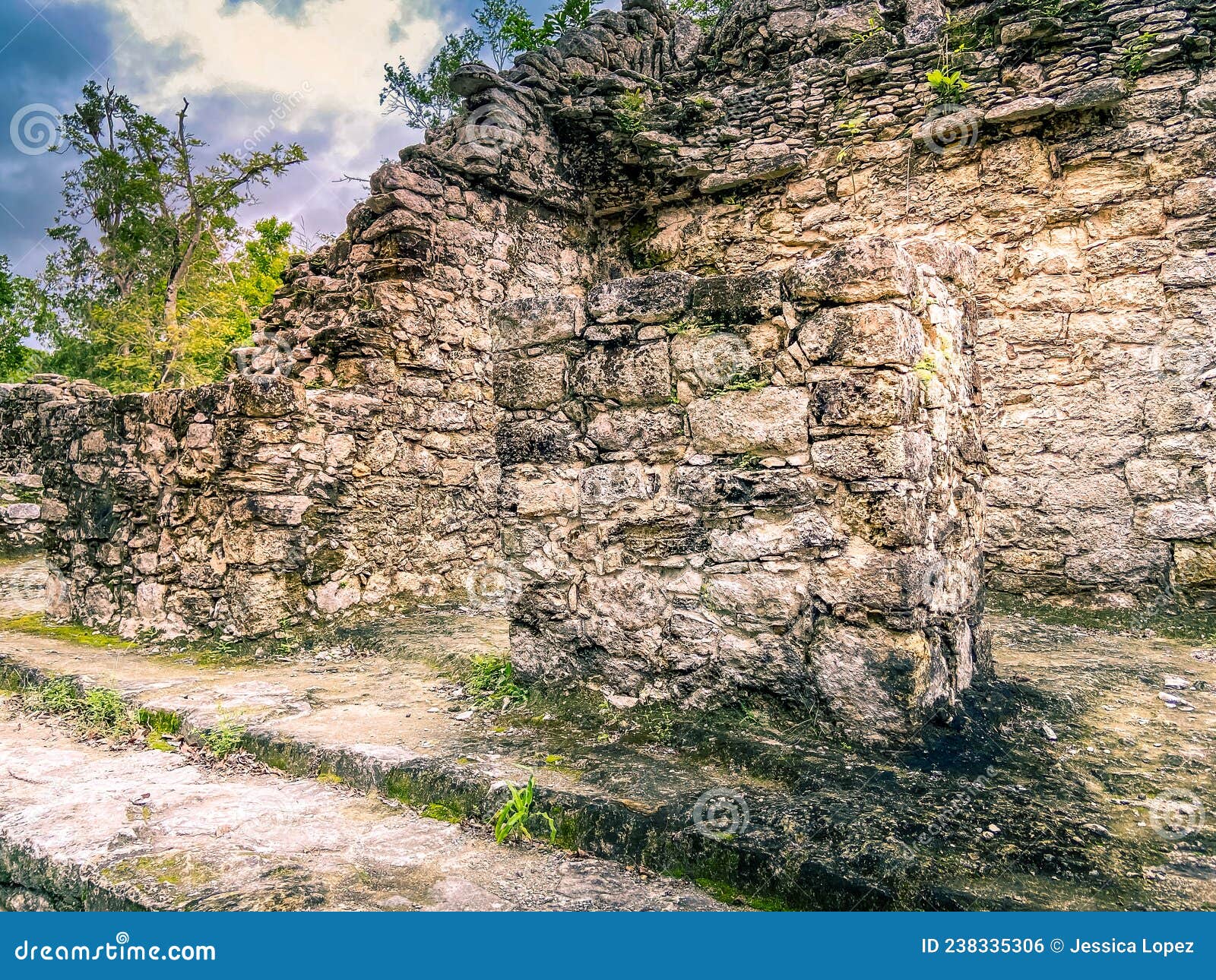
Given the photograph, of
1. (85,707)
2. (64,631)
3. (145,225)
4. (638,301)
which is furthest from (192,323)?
(638,301)

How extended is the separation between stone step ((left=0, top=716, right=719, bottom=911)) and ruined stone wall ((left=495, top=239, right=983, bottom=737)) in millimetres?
875

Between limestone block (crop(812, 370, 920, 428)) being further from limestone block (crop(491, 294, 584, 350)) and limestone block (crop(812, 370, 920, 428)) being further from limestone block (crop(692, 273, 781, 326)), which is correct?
limestone block (crop(491, 294, 584, 350))

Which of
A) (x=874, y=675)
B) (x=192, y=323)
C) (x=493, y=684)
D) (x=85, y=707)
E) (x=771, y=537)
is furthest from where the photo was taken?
(x=192, y=323)

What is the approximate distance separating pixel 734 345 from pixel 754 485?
0.52 metres

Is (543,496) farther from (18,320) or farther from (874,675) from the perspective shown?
(18,320)

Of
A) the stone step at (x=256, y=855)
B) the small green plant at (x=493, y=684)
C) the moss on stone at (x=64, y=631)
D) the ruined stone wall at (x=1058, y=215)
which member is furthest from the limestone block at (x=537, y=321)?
the moss on stone at (x=64, y=631)

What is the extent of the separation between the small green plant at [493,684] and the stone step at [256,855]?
726 millimetres

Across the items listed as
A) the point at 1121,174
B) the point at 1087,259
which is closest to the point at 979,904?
the point at 1087,259

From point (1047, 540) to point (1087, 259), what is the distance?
1684 mm

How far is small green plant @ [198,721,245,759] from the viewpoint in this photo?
329 centimetres

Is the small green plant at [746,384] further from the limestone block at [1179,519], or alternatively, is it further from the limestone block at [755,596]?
the limestone block at [1179,519]

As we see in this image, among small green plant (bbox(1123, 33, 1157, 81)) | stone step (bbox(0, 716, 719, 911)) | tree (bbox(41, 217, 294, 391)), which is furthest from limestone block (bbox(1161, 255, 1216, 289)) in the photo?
tree (bbox(41, 217, 294, 391))

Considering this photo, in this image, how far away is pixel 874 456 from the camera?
269cm

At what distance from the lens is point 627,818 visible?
236 cm
